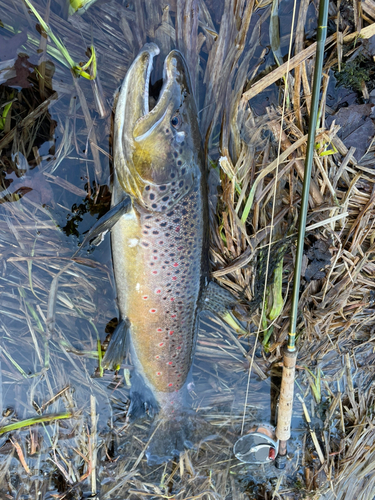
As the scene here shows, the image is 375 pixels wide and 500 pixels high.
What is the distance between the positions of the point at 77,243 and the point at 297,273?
125 centimetres

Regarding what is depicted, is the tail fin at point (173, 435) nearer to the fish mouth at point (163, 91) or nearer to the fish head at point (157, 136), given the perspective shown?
the fish head at point (157, 136)

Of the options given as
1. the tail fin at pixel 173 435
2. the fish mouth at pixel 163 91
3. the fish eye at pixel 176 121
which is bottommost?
the tail fin at pixel 173 435

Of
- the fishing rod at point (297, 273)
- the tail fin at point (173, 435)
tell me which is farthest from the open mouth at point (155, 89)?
the tail fin at point (173, 435)

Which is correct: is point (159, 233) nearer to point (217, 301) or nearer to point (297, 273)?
point (217, 301)

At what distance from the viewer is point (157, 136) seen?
1.44 meters

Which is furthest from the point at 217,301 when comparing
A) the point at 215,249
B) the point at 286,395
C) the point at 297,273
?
the point at 286,395

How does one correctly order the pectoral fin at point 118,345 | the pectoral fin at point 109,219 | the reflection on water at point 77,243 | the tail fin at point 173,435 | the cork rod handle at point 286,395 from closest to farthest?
1. the pectoral fin at point 109,219
2. the reflection on water at point 77,243
3. the pectoral fin at point 118,345
4. the cork rod handle at point 286,395
5. the tail fin at point 173,435

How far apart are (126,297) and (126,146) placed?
808mm

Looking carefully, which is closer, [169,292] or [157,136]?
[157,136]

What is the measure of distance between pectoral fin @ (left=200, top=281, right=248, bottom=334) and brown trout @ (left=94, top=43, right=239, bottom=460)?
0.05 ft

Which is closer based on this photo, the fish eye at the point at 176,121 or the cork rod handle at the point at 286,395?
the fish eye at the point at 176,121

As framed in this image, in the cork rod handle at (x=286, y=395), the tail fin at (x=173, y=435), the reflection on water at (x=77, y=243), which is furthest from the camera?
the tail fin at (x=173, y=435)

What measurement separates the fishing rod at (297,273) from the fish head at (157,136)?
550 mm

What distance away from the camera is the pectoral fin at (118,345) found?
5.95 ft
